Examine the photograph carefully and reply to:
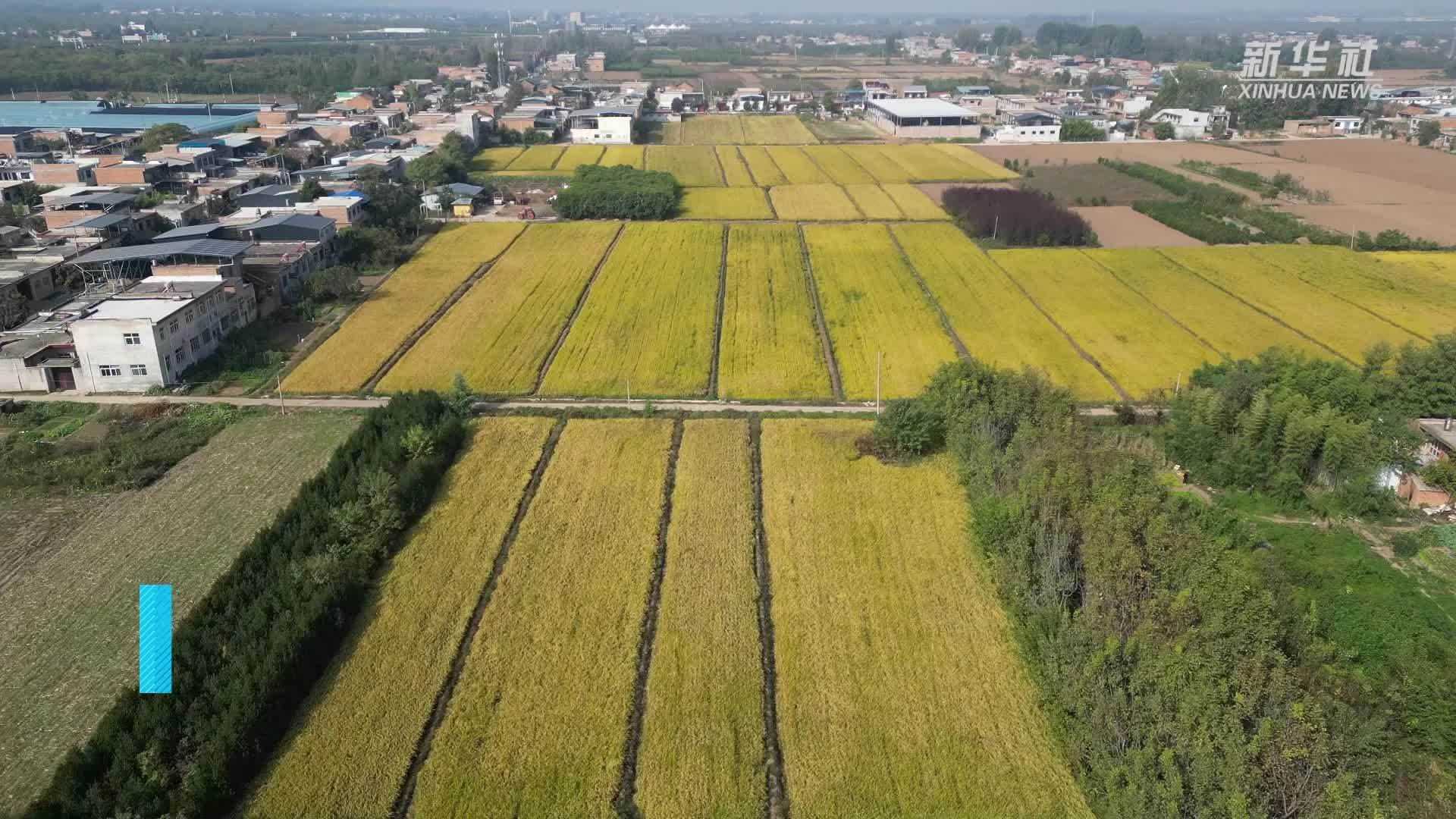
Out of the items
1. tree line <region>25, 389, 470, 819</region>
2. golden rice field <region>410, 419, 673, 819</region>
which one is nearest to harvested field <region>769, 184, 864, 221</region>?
golden rice field <region>410, 419, 673, 819</region>

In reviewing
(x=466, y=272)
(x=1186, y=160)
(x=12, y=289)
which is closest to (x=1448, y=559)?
(x=466, y=272)

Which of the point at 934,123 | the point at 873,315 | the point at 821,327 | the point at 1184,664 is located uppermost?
the point at 934,123

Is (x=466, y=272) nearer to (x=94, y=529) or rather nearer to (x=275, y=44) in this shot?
(x=94, y=529)

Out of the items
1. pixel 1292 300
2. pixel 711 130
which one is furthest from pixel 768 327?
pixel 711 130

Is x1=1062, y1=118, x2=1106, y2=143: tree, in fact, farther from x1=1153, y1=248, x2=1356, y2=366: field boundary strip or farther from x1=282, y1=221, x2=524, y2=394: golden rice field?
x1=282, y1=221, x2=524, y2=394: golden rice field

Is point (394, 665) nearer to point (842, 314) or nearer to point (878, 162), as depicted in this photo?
point (842, 314)

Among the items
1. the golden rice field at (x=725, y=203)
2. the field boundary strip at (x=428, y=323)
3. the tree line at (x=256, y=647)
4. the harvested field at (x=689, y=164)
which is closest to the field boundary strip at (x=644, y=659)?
the tree line at (x=256, y=647)
